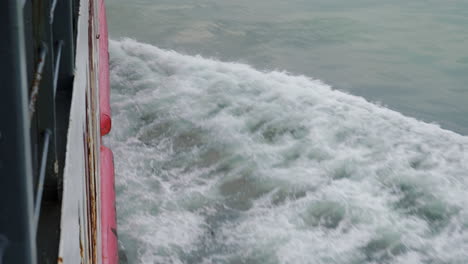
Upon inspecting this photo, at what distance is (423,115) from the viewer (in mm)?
5500

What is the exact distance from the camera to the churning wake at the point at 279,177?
3531 mm

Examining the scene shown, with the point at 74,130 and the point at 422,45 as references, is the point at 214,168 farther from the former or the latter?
the point at 422,45

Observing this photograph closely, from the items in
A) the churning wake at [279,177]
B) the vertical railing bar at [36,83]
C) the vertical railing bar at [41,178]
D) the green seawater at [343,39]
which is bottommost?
the churning wake at [279,177]

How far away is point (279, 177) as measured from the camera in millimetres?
4262

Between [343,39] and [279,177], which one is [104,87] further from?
[343,39]

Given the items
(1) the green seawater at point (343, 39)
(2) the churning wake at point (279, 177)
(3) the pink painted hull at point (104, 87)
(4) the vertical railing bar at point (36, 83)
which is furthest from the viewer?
(1) the green seawater at point (343, 39)

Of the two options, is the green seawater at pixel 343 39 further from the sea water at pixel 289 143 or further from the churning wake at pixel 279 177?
the churning wake at pixel 279 177

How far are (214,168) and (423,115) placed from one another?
2.07 meters

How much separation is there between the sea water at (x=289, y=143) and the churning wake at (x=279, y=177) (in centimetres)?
1

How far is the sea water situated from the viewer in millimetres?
3590

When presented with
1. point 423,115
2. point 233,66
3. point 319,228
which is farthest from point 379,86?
point 319,228

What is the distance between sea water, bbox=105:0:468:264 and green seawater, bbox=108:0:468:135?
3 cm

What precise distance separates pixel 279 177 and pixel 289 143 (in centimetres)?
53

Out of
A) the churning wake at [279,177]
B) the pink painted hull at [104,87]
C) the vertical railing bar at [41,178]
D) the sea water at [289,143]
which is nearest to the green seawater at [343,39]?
the sea water at [289,143]
